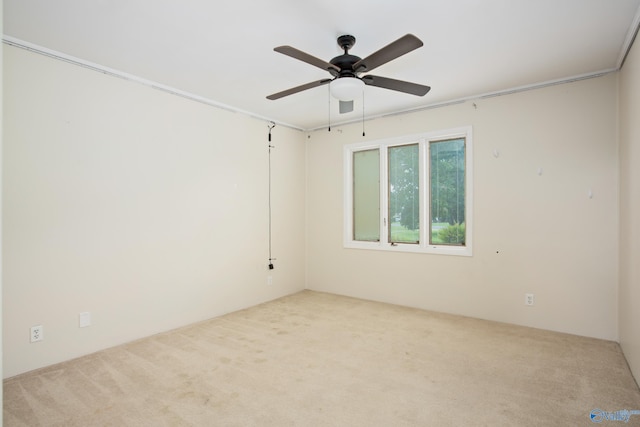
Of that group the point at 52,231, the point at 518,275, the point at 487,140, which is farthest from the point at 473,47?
the point at 52,231

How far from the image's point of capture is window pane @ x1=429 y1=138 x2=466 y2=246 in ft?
13.9

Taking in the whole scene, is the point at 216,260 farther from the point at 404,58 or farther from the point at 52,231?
the point at 404,58

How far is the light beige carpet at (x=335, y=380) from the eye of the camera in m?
2.19

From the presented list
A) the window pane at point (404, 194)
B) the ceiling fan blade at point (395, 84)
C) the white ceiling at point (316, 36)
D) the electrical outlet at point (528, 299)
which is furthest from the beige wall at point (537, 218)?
the ceiling fan blade at point (395, 84)

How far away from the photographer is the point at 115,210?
3.25m

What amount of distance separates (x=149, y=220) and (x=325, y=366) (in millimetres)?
2261

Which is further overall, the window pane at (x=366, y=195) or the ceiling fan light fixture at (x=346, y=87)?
the window pane at (x=366, y=195)

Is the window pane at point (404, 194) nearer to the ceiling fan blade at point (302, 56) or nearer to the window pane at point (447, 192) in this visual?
the window pane at point (447, 192)

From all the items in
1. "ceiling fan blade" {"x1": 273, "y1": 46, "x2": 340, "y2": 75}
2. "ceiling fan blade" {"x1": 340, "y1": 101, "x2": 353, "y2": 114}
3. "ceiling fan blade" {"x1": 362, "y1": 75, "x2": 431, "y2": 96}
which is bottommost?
"ceiling fan blade" {"x1": 340, "y1": 101, "x2": 353, "y2": 114}

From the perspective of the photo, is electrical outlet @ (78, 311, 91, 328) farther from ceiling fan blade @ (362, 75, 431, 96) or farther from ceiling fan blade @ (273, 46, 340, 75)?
ceiling fan blade @ (362, 75, 431, 96)

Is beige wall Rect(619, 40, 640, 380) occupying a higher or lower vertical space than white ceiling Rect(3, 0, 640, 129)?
lower

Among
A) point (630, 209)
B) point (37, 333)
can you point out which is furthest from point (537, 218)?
point (37, 333)

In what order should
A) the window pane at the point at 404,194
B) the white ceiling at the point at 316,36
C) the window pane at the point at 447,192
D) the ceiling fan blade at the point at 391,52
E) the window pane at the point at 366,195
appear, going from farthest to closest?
1. the window pane at the point at 366,195
2. the window pane at the point at 404,194
3. the window pane at the point at 447,192
4. the white ceiling at the point at 316,36
5. the ceiling fan blade at the point at 391,52

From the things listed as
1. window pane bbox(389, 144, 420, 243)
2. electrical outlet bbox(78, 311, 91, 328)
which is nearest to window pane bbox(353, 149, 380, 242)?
window pane bbox(389, 144, 420, 243)
